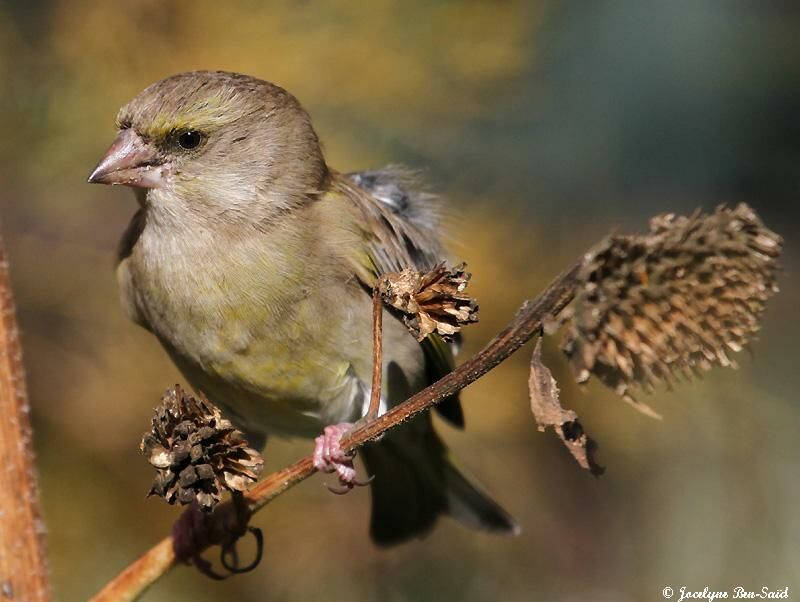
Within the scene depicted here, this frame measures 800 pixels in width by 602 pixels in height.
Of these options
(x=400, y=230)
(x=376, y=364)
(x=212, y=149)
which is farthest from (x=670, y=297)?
(x=400, y=230)

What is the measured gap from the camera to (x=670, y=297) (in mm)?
1664

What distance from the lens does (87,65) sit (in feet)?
11.7

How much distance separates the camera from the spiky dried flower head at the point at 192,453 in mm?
1879

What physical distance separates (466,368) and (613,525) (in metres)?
1.86

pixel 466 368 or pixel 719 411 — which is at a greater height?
pixel 466 368

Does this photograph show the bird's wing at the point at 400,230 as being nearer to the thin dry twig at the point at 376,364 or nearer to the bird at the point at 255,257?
the bird at the point at 255,257

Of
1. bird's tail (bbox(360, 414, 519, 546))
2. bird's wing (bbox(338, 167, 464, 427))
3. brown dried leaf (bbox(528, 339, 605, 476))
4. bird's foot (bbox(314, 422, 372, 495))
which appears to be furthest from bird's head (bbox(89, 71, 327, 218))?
brown dried leaf (bbox(528, 339, 605, 476))

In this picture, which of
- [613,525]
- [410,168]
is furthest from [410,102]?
[613,525]

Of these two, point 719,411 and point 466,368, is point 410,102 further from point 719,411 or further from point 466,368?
point 466,368

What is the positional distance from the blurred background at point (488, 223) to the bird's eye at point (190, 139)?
2.70ft

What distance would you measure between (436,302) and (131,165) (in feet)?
3.64

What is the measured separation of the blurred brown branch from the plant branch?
15 cm

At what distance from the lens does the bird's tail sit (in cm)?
329

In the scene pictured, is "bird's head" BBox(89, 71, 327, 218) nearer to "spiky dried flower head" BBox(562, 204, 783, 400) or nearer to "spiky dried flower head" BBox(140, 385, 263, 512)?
"spiky dried flower head" BBox(140, 385, 263, 512)
